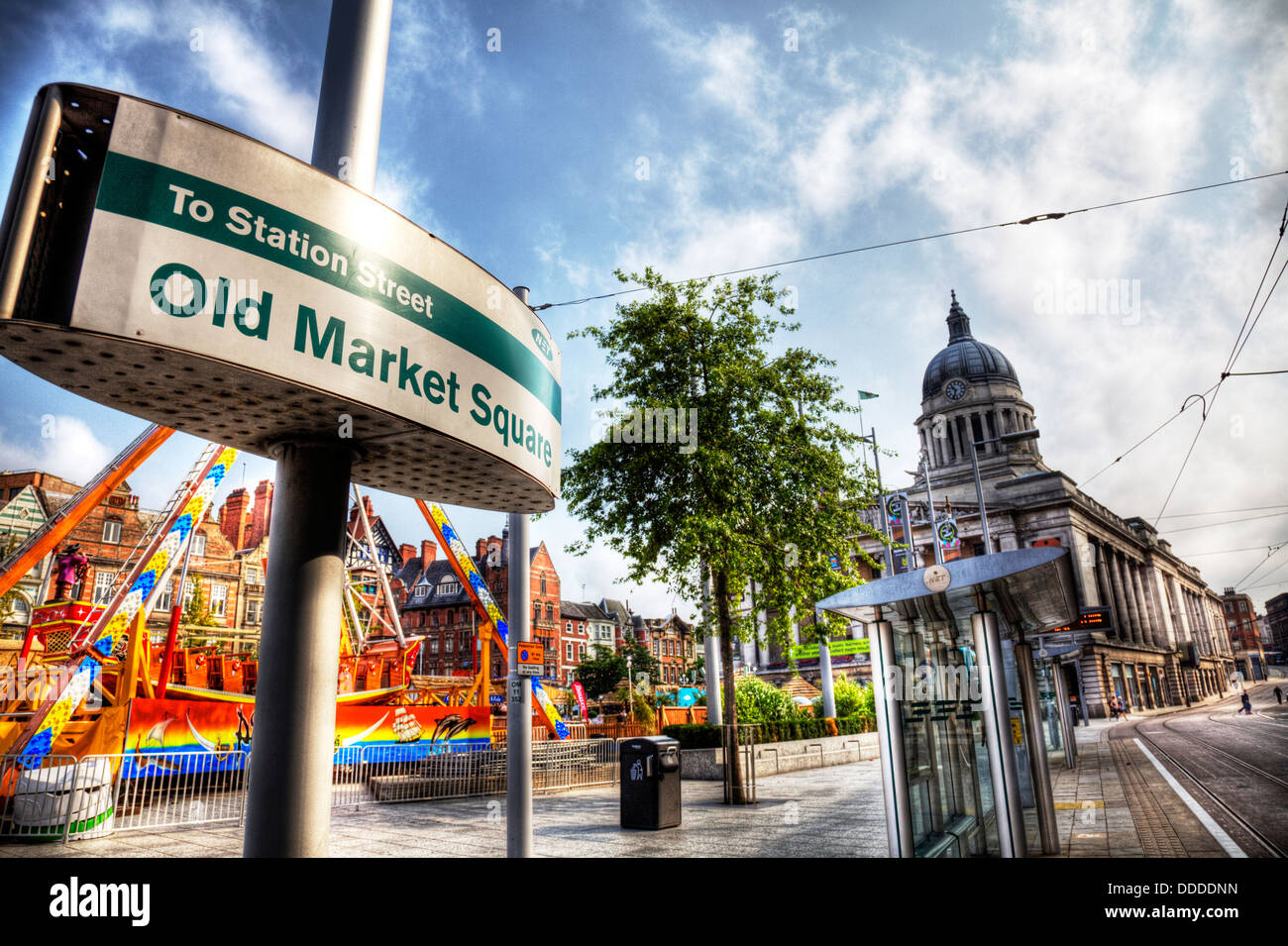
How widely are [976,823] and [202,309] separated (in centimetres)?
923

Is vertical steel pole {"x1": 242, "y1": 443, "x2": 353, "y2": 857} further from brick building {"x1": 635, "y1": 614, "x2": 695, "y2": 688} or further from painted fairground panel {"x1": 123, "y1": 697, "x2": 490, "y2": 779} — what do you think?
brick building {"x1": 635, "y1": 614, "x2": 695, "y2": 688}

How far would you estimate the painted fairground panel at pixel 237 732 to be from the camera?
49.3 ft

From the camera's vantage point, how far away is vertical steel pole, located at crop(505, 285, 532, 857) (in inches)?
316

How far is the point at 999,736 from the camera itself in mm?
7207

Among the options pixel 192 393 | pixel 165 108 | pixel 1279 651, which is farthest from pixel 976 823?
pixel 1279 651

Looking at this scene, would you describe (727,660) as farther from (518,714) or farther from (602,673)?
(602,673)

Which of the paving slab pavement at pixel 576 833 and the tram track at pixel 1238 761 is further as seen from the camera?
the tram track at pixel 1238 761

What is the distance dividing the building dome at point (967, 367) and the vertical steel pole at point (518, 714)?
93.5 metres

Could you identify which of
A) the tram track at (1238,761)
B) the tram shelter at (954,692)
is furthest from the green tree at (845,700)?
the tram shelter at (954,692)

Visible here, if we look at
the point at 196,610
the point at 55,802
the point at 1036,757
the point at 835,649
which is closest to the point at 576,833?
the point at 1036,757

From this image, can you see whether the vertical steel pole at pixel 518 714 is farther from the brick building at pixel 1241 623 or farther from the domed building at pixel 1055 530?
the brick building at pixel 1241 623

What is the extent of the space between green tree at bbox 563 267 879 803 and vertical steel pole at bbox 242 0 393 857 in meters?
10.9

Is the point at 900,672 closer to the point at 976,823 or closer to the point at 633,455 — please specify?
the point at 976,823
